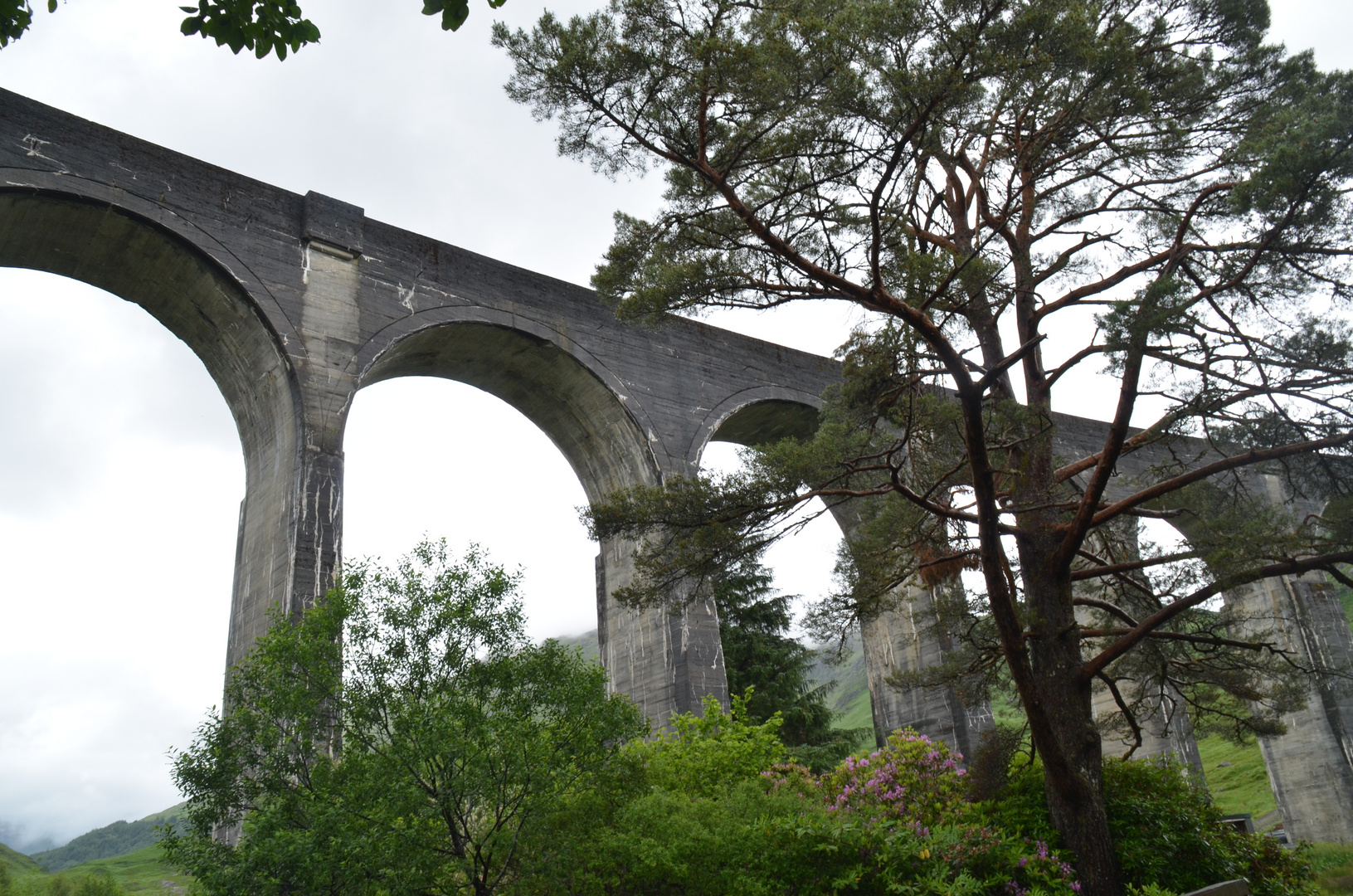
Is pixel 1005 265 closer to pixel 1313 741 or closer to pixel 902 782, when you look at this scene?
pixel 902 782

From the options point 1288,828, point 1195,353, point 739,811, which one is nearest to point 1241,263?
point 1195,353

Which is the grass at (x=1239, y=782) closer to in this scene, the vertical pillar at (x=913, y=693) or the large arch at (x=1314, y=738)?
the large arch at (x=1314, y=738)

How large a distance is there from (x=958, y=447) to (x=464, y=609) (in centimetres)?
464

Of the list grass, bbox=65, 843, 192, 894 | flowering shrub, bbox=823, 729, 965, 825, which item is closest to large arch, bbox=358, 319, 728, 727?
flowering shrub, bbox=823, 729, 965, 825

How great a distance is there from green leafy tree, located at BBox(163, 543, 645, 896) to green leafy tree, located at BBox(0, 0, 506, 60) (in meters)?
3.61

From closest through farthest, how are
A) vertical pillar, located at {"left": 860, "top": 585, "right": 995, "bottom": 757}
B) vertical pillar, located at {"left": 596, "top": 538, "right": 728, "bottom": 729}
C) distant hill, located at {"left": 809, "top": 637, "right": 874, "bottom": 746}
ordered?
vertical pillar, located at {"left": 596, "top": 538, "right": 728, "bottom": 729} → vertical pillar, located at {"left": 860, "top": 585, "right": 995, "bottom": 757} → distant hill, located at {"left": 809, "top": 637, "right": 874, "bottom": 746}

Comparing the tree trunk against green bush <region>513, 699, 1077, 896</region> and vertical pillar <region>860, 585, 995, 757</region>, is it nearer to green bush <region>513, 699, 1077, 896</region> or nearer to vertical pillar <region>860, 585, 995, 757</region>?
green bush <region>513, 699, 1077, 896</region>

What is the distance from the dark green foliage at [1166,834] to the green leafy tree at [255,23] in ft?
21.6

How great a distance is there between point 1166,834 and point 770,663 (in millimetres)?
9557

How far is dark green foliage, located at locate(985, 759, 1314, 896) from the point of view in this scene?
7172 millimetres

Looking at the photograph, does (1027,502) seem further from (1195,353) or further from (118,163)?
(118,163)

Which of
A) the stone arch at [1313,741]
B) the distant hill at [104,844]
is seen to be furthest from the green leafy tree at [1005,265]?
the distant hill at [104,844]

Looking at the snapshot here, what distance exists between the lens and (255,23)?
3.94 metres

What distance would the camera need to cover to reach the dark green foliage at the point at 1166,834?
7.17 meters
